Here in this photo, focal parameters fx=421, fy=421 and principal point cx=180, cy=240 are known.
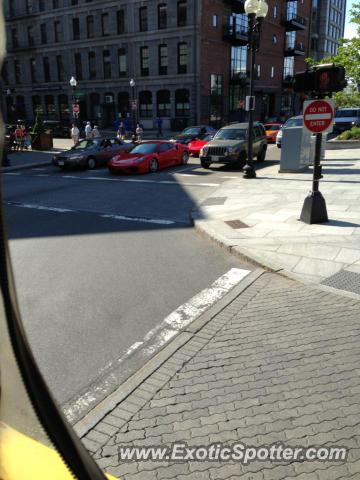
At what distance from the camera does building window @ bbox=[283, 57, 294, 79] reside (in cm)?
6072

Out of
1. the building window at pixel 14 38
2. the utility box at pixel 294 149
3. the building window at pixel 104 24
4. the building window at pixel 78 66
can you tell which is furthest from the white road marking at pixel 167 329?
the building window at pixel 14 38

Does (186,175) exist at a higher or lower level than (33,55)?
Answer: lower

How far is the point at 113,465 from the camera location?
293 cm

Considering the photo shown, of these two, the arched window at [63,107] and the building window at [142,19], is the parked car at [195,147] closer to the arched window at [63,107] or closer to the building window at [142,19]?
the building window at [142,19]

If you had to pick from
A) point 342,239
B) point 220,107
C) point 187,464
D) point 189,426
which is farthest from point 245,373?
point 220,107

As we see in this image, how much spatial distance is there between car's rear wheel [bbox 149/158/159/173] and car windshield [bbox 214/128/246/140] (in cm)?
328

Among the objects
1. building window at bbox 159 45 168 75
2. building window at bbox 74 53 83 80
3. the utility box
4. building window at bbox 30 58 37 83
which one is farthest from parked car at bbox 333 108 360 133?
building window at bbox 30 58 37 83

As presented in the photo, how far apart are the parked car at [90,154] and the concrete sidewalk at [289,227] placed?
7.69m

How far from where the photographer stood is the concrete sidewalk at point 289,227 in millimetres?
6625

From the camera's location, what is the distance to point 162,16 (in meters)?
43.1

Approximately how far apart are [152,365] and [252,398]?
1061 mm

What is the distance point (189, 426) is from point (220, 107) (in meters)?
46.9

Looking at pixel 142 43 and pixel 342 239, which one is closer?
pixel 342 239

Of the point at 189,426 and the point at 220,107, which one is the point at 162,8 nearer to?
the point at 220,107
